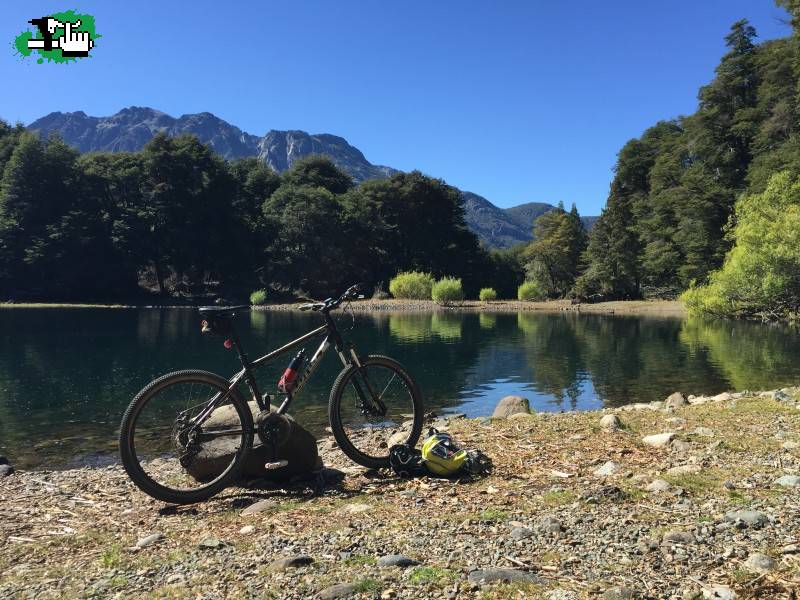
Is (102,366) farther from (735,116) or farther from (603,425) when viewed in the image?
(735,116)

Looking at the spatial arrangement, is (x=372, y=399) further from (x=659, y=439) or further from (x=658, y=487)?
(x=659, y=439)

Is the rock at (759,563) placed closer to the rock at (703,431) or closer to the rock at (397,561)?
the rock at (397,561)


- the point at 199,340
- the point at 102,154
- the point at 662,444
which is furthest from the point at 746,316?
the point at 102,154

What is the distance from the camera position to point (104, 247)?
76250 millimetres

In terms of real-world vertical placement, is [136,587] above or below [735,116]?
below

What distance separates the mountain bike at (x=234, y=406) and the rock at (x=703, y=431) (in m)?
3.55

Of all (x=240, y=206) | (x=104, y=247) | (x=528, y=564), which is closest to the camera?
(x=528, y=564)

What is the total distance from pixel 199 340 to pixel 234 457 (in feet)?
92.3

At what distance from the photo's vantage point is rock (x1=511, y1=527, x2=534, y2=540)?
3.89 meters

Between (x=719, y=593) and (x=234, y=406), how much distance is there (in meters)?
4.39

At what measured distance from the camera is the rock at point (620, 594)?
2943 millimetres

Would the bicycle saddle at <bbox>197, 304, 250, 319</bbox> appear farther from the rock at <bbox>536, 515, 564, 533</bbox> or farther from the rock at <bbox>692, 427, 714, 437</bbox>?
the rock at <bbox>692, 427, 714, 437</bbox>

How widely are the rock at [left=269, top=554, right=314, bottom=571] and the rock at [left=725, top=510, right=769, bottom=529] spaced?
2.94 meters

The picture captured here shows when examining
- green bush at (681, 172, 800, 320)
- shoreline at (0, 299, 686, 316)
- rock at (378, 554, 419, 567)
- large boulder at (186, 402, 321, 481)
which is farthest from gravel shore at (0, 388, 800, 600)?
shoreline at (0, 299, 686, 316)
